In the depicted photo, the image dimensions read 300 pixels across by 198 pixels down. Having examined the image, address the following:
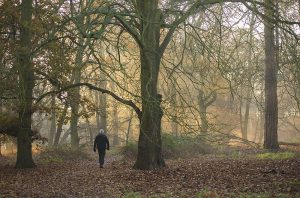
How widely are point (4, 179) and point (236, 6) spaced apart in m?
9.55

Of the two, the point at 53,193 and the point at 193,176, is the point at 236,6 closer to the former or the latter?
the point at 193,176

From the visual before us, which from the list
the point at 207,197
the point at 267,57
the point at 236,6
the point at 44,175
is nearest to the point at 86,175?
the point at 44,175

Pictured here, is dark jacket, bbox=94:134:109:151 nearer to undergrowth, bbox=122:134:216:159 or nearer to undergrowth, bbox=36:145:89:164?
undergrowth, bbox=36:145:89:164

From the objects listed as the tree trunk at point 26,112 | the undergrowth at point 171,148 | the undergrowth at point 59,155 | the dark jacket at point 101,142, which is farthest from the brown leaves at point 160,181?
the undergrowth at point 171,148

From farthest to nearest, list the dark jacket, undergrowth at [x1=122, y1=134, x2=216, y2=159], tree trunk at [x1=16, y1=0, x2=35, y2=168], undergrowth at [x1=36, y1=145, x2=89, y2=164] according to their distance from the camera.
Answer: undergrowth at [x1=122, y1=134, x2=216, y2=159] → undergrowth at [x1=36, y1=145, x2=89, y2=164] → the dark jacket → tree trunk at [x1=16, y1=0, x2=35, y2=168]

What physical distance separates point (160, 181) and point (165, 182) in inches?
11.3

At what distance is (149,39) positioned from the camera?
1334 centimetres

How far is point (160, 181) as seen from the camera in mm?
12117

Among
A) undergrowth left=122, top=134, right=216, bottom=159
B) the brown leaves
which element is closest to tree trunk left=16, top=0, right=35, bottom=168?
the brown leaves

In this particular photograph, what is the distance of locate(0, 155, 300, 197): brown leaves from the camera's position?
1005 cm

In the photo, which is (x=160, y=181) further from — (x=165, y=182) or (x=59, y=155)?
(x=59, y=155)

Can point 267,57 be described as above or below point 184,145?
above

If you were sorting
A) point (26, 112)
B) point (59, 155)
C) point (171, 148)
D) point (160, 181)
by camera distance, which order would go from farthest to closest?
1. point (171, 148)
2. point (59, 155)
3. point (26, 112)
4. point (160, 181)

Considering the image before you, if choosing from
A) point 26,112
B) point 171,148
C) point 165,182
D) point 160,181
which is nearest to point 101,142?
point 26,112
